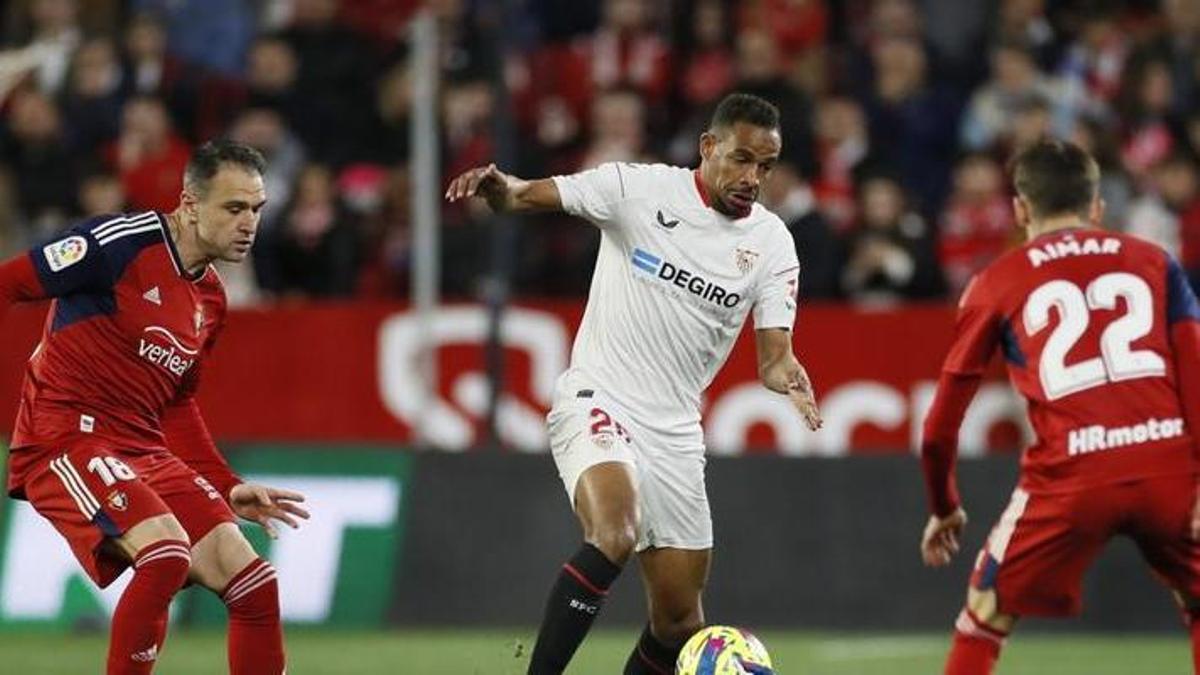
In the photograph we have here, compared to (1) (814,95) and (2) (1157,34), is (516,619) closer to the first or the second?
(1) (814,95)

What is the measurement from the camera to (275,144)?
17328 millimetres

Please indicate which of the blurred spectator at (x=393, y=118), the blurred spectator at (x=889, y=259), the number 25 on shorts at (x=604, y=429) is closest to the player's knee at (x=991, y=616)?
the number 25 on shorts at (x=604, y=429)

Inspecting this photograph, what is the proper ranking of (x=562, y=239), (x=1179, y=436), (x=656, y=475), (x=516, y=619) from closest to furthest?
(x=1179, y=436) < (x=656, y=475) < (x=516, y=619) < (x=562, y=239)

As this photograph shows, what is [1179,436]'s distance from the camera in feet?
27.1

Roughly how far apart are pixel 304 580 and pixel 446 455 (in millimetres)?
1118

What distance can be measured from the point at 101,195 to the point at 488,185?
7753 millimetres

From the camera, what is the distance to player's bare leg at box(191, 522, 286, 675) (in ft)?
29.8

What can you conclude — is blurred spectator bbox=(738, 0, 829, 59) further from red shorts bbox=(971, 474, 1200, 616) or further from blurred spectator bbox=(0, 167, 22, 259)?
red shorts bbox=(971, 474, 1200, 616)

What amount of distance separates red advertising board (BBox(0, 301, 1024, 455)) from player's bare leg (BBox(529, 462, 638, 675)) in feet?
21.5

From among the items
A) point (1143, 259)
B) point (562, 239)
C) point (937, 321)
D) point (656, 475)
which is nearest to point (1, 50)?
point (562, 239)

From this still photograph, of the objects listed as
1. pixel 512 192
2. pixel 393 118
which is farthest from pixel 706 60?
pixel 512 192

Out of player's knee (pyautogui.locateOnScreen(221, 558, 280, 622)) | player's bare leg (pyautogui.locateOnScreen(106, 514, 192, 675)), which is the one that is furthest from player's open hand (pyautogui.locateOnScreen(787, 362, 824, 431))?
player's bare leg (pyautogui.locateOnScreen(106, 514, 192, 675))

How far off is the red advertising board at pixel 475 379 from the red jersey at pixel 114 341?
6.38 metres

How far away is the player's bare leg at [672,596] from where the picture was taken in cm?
942
